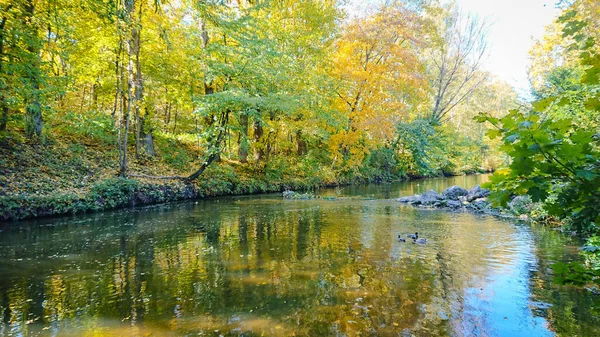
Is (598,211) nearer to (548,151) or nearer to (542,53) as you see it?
(548,151)

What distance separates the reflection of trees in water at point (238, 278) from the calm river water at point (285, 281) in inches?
0.9

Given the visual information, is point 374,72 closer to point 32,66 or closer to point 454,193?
point 454,193

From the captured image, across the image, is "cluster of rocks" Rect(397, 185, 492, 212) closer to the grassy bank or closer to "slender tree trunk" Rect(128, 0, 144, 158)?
the grassy bank

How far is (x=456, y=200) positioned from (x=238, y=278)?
465 inches

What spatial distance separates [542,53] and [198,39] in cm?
2000

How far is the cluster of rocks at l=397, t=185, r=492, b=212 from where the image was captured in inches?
504

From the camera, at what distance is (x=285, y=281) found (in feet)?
16.6

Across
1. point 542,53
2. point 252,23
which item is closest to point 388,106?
point 542,53

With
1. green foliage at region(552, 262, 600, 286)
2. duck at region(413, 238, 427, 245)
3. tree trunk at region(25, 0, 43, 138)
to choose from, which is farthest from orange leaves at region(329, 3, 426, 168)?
green foliage at region(552, 262, 600, 286)

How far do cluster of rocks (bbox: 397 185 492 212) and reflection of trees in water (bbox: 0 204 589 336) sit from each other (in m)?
4.52

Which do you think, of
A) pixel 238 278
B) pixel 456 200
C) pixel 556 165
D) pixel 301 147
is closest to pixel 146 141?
pixel 301 147

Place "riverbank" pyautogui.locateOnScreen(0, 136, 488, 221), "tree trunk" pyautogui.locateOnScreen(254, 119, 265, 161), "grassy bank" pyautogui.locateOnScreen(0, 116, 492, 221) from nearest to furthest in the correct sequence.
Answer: "riverbank" pyautogui.locateOnScreen(0, 136, 488, 221) → "grassy bank" pyautogui.locateOnScreen(0, 116, 492, 221) → "tree trunk" pyautogui.locateOnScreen(254, 119, 265, 161)

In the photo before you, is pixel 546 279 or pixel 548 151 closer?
pixel 548 151

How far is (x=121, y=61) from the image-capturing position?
45.1 feet
